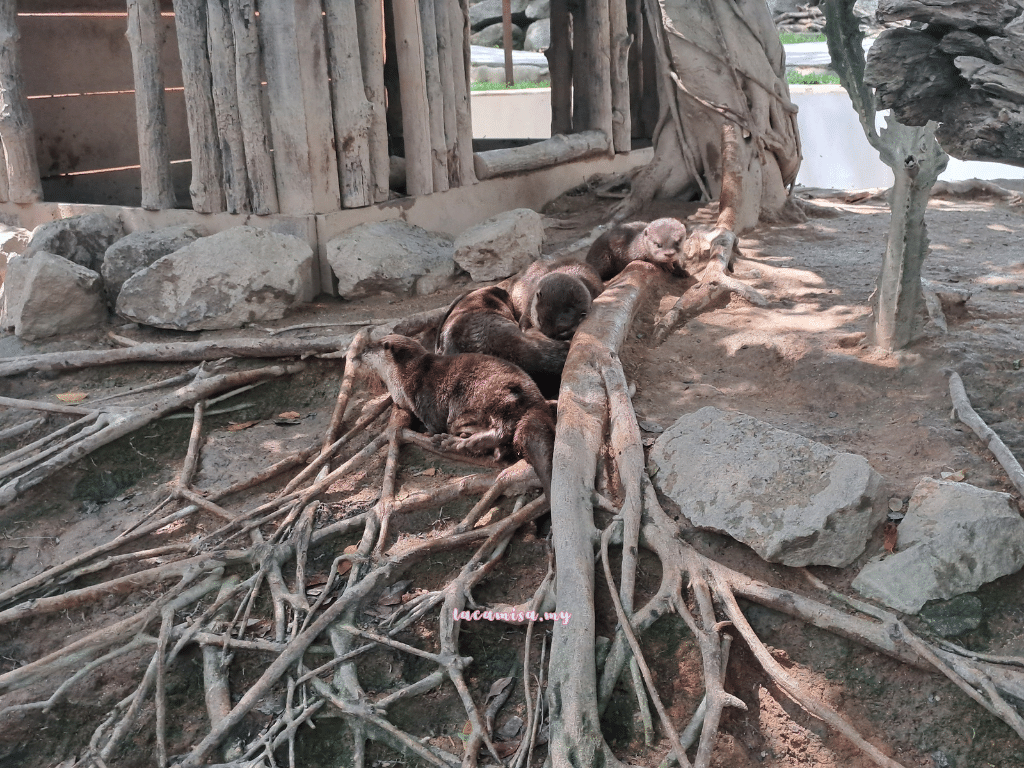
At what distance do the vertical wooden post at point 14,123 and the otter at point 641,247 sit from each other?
528 centimetres

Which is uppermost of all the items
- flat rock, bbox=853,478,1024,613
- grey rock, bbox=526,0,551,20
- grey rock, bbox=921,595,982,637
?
grey rock, bbox=526,0,551,20

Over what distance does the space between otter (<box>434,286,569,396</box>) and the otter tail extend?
0.66 metres

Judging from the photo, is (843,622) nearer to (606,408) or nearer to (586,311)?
(606,408)

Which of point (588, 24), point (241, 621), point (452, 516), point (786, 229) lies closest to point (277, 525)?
point (241, 621)

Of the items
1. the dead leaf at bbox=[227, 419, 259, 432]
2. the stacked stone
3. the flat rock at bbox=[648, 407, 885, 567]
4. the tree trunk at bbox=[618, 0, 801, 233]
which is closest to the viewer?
the flat rock at bbox=[648, 407, 885, 567]

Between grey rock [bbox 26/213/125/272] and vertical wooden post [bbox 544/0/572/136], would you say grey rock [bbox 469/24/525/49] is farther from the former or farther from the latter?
grey rock [bbox 26/213/125/272]

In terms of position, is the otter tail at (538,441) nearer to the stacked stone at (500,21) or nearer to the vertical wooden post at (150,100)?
the vertical wooden post at (150,100)

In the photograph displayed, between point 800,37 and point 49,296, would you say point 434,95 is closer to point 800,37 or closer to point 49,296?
point 49,296

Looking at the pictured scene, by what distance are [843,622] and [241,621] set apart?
8.12 feet

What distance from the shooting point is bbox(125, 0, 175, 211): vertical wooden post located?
727 centimetres

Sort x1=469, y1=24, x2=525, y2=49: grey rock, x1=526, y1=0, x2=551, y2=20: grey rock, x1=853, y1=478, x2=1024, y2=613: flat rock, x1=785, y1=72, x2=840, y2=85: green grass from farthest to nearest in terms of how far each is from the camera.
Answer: x1=469, y1=24, x2=525, y2=49: grey rock → x1=526, y1=0, x2=551, y2=20: grey rock → x1=785, y1=72, x2=840, y2=85: green grass → x1=853, y1=478, x2=1024, y2=613: flat rock

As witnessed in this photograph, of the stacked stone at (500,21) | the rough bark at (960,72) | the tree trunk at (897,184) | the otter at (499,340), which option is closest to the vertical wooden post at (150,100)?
the otter at (499,340)

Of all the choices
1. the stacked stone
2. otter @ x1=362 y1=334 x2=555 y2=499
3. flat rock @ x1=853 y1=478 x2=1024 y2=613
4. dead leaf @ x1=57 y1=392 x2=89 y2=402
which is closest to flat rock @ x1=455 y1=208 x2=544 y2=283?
otter @ x1=362 y1=334 x2=555 y2=499

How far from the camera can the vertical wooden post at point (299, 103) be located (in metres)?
6.62
